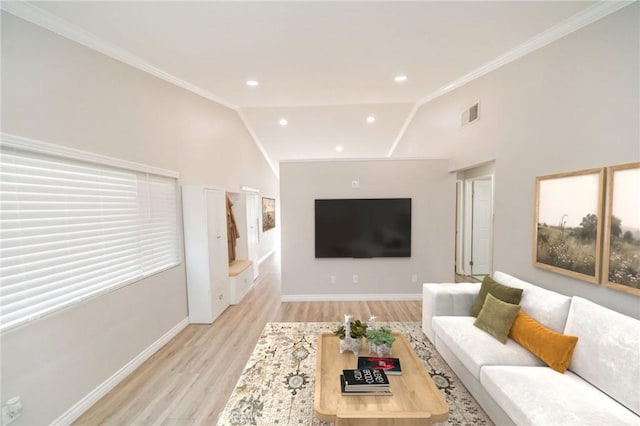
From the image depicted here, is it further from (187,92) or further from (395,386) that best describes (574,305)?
(187,92)

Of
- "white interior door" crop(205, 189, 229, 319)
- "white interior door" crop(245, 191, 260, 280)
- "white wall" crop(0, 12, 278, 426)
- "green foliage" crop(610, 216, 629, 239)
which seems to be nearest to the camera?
"white wall" crop(0, 12, 278, 426)

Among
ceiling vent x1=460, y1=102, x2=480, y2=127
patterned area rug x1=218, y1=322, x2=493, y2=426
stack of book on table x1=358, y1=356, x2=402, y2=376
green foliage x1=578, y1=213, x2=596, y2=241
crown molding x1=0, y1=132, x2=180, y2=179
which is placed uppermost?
ceiling vent x1=460, y1=102, x2=480, y2=127

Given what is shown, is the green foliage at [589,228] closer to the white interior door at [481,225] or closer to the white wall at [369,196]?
the white wall at [369,196]

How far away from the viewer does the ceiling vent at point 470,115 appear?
317 cm

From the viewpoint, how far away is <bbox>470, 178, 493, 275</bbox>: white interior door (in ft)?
15.9

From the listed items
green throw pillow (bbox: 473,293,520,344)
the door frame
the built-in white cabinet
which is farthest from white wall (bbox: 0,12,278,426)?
the door frame

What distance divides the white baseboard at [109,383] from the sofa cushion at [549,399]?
3198 millimetres

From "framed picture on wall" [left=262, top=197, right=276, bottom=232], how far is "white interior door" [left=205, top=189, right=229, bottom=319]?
2.95 meters

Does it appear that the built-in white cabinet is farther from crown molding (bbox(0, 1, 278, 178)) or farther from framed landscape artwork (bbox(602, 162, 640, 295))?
framed landscape artwork (bbox(602, 162, 640, 295))

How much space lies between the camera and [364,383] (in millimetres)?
1598

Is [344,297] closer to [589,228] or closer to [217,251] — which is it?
[217,251]

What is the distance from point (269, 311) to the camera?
12.1 feet

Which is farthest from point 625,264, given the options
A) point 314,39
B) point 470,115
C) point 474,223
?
point 474,223

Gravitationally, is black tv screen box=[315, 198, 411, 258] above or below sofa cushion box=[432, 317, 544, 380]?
above
